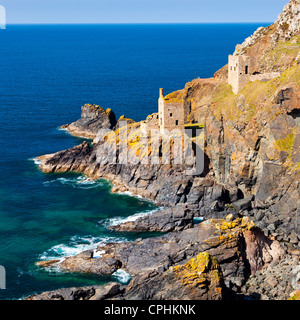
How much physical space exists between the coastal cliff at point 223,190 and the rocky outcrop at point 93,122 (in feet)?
71.2

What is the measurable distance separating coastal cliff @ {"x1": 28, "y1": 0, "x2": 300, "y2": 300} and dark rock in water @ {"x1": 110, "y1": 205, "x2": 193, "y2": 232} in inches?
7.0

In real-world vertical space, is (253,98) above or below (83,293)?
above

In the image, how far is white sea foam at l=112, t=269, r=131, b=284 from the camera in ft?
222

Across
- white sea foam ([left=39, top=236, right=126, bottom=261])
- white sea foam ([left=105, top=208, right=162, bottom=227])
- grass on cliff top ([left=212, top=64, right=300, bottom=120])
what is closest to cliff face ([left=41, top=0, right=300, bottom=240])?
grass on cliff top ([left=212, top=64, right=300, bottom=120])

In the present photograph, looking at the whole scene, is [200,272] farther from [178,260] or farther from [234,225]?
[234,225]

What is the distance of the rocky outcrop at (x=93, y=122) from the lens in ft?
458

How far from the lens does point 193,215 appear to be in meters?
86.9

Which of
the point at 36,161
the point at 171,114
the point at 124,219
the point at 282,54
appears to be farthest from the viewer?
the point at 36,161

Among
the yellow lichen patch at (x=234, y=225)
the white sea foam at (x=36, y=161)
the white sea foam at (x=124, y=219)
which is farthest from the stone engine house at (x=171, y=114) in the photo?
the white sea foam at (x=36, y=161)

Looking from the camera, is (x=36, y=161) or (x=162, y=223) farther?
(x=36, y=161)

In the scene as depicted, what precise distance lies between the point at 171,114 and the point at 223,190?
2043 centimetres

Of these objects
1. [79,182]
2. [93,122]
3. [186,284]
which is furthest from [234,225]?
[93,122]

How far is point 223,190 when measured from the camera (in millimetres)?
90938

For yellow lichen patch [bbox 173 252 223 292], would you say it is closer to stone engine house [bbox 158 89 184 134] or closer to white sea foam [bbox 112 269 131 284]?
white sea foam [bbox 112 269 131 284]
